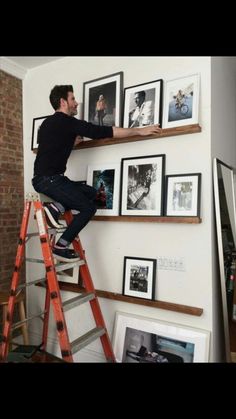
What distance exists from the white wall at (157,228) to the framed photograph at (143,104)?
0.08m

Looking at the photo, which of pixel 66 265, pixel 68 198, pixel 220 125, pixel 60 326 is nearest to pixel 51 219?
pixel 68 198

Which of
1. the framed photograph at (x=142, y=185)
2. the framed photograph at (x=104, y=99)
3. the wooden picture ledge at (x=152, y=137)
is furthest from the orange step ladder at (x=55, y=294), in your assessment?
the framed photograph at (x=104, y=99)

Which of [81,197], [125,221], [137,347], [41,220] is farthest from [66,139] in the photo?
[137,347]

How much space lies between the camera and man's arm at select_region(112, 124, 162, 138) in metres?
2.17

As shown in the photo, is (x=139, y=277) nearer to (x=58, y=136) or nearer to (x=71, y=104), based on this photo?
(x=58, y=136)

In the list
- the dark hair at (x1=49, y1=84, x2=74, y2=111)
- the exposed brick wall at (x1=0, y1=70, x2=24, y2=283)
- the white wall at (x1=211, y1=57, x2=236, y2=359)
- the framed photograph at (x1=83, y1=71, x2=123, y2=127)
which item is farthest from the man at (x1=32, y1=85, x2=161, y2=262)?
the exposed brick wall at (x1=0, y1=70, x2=24, y2=283)

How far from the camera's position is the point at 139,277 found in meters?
2.33

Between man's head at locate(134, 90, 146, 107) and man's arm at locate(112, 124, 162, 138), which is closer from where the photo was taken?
man's arm at locate(112, 124, 162, 138)

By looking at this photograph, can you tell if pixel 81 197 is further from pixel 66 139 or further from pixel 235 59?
pixel 235 59

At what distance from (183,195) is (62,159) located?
93 cm

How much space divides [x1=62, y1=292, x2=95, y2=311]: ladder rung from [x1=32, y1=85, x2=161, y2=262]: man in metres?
0.28

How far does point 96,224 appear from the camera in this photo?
260 centimetres

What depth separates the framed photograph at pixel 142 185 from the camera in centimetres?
226

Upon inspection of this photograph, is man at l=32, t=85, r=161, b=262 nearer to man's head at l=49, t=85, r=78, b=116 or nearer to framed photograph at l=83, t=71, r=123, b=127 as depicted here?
man's head at l=49, t=85, r=78, b=116
